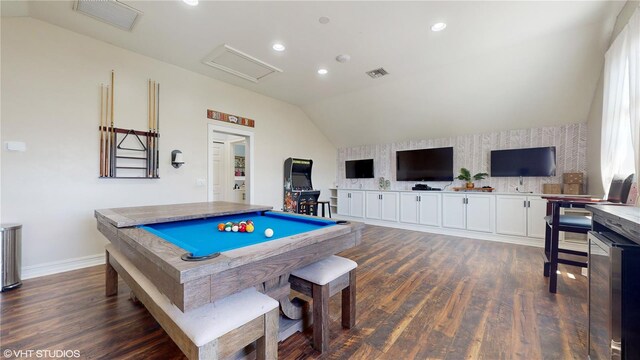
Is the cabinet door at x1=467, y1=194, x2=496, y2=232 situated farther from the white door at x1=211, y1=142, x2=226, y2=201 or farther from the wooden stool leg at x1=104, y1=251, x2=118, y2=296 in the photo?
the white door at x1=211, y1=142, x2=226, y2=201

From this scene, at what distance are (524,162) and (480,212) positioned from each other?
114cm

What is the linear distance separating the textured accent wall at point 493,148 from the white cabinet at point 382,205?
491 millimetres

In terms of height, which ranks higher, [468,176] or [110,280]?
[468,176]

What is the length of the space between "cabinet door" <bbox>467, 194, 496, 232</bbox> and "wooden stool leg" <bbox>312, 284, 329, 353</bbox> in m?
4.07

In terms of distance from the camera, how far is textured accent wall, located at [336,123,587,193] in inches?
Result: 154

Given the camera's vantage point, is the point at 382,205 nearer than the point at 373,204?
Yes

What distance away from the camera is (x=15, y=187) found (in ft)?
8.48

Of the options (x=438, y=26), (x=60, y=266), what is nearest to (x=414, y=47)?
(x=438, y=26)

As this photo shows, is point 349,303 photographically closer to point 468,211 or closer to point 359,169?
point 468,211

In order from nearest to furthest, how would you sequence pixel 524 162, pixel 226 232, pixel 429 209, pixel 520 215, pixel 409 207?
1. pixel 226 232
2. pixel 520 215
3. pixel 524 162
4. pixel 429 209
5. pixel 409 207

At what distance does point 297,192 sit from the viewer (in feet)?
16.7

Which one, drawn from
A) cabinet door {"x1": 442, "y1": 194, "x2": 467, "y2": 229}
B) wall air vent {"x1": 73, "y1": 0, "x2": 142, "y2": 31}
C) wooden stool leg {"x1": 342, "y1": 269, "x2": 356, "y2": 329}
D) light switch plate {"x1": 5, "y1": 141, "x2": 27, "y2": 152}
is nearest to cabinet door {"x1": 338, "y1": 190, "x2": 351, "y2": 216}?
cabinet door {"x1": 442, "y1": 194, "x2": 467, "y2": 229}

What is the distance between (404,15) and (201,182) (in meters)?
3.71

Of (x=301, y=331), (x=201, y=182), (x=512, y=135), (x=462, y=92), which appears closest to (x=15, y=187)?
(x=201, y=182)
